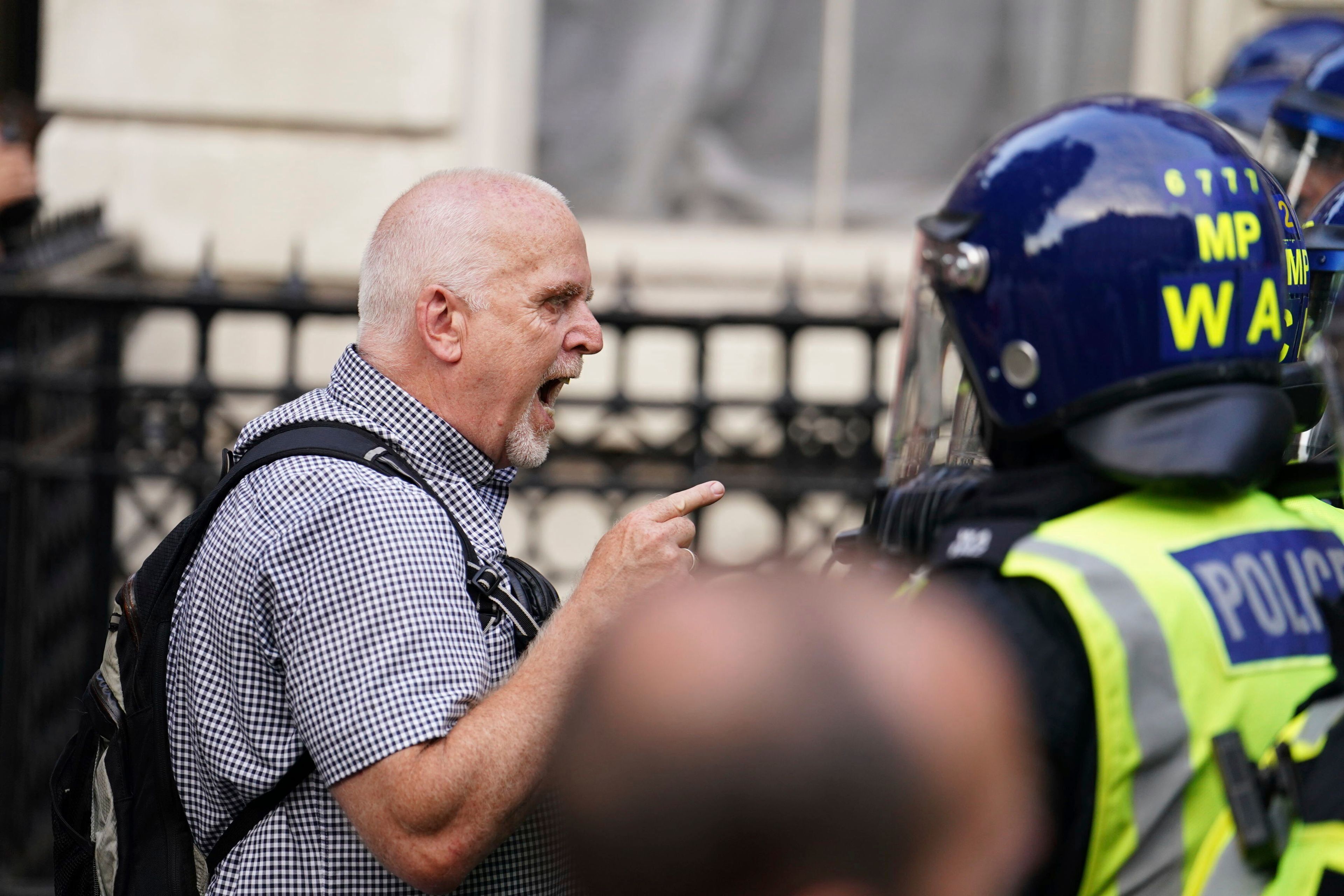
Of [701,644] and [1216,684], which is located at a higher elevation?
[701,644]

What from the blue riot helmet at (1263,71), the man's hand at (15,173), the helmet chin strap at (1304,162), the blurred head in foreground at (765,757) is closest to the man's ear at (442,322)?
the blurred head in foreground at (765,757)

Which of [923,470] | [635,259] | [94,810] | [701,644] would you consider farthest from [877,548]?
[635,259]

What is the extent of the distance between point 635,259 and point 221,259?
1.72 metres

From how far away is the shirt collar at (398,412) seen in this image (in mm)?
2064

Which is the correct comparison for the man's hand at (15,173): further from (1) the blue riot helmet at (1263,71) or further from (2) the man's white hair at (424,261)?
(1) the blue riot helmet at (1263,71)

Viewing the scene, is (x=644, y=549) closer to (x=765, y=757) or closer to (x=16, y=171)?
(x=765, y=757)

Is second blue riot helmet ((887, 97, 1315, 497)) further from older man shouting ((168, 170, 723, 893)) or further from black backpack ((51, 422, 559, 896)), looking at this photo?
black backpack ((51, 422, 559, 896))

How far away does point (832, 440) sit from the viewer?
5250 millimetres

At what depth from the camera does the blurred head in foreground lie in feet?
2.90

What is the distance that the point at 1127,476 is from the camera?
1.30 metres

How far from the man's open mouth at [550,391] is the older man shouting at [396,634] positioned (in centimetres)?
15

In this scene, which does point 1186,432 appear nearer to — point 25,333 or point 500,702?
point 500,702

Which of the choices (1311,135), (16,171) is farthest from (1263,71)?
(16,171)

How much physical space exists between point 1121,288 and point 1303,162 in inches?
88.4
